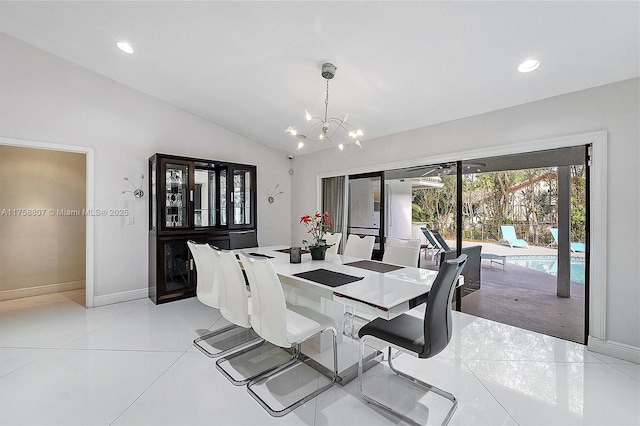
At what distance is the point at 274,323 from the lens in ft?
6.47

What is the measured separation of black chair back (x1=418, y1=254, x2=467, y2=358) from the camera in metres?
1.71

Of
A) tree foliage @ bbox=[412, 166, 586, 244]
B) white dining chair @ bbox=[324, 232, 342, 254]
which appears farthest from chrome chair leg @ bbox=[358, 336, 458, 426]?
tree foliage @ bbox=[412, 166, 586, 244]

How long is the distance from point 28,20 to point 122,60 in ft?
2.67

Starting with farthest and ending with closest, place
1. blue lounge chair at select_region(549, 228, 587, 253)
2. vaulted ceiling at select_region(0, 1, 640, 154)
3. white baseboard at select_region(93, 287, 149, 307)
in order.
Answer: white baseboard at select_region(93, 287, 149, 307), blue lounge chair at select_region(549, 228, 587, 253), vaulted ceiling at select_region(0, 1, 640, 154)

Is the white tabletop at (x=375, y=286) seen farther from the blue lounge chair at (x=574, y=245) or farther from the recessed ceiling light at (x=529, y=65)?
the recessed ceiling light at (x=529, y=65)

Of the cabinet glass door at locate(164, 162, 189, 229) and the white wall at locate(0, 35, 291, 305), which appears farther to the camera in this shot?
the cabinet glass door at locate(164, 162, 189, 229)

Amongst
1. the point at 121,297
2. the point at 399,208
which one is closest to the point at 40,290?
the point at 121,297

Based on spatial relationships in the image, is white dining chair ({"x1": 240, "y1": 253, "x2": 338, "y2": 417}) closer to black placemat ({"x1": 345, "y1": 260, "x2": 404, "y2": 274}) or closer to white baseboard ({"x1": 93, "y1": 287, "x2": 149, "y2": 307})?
black placemat ({"x1": 345, "y1": 260, "x2": 404, "y2": 274})

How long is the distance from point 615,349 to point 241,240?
413 centimetres

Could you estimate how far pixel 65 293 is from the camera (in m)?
4.58

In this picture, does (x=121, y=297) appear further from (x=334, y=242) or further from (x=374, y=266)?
(x=374, y=266)

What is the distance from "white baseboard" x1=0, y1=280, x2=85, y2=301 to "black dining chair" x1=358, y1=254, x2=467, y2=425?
507 cm

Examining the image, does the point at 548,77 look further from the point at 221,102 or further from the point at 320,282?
the point at 221,102

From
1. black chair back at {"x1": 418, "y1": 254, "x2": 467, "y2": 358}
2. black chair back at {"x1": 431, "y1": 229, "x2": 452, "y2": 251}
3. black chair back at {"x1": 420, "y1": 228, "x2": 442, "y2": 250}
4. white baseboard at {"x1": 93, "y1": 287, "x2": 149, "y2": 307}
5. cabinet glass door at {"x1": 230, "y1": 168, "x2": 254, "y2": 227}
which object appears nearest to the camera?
black chair back at {"x1": 418, "y1": 254, "x2": 467, "y2": 358}
